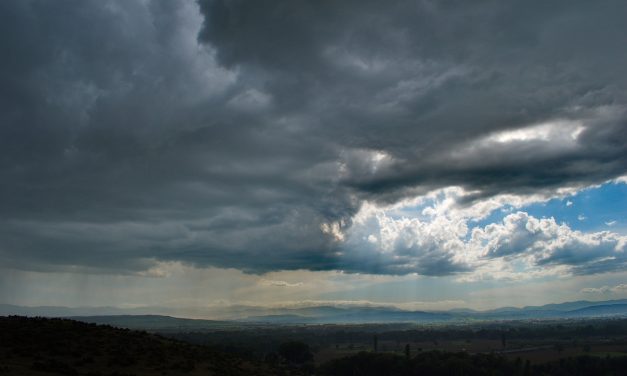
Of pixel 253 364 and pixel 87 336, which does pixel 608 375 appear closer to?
pixel 253 364

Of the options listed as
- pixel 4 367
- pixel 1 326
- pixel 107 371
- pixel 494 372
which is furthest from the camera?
pixel 494 372

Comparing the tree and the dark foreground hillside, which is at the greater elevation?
the dark foreground hillside

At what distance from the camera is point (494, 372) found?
14225 centimetres

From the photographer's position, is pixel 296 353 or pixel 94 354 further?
pixel 296 353

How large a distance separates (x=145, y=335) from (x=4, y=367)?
2951 centimetres

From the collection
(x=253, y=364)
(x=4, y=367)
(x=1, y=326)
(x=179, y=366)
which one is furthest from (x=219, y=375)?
(x=1, y=326)

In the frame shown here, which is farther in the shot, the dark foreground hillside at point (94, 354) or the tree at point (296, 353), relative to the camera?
the tree at point (296, 353)

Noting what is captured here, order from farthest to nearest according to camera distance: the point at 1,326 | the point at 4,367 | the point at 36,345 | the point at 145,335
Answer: the point at 145,335 → the point at 1,326 → the point at 36,345 → the point at 4,367

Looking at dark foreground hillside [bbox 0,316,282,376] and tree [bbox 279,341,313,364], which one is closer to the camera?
dark foreground hillside [bbox 0,316,282,376]

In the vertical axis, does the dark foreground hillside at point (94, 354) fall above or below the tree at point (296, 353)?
above

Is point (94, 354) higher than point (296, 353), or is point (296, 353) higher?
point (94, 354)

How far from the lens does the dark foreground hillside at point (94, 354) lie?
46250 millimetres

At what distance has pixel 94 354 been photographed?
53125 millimetres

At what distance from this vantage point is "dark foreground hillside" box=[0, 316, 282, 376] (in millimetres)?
46250
